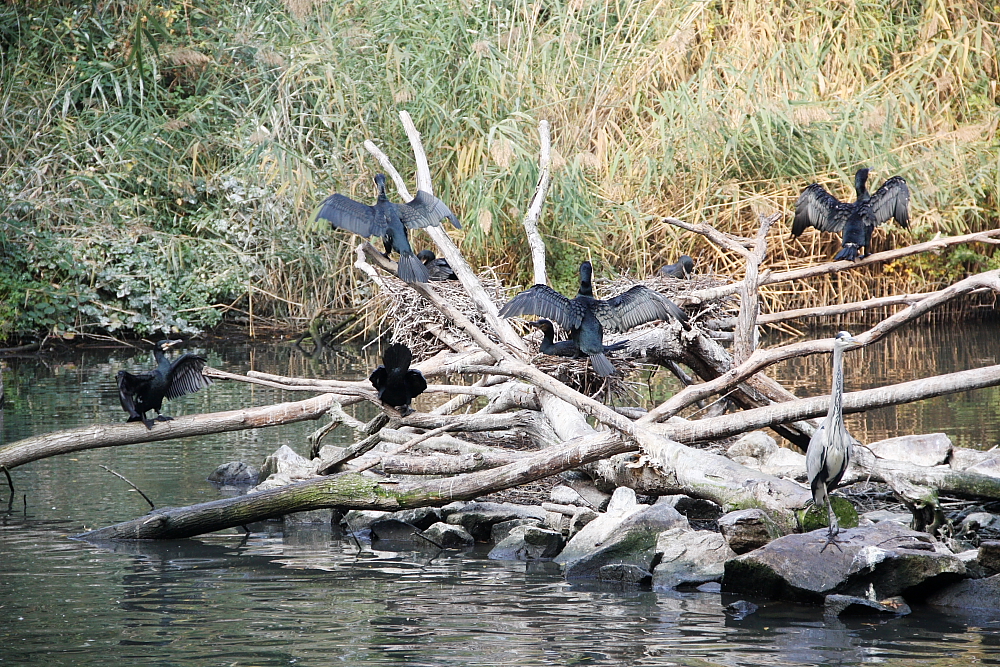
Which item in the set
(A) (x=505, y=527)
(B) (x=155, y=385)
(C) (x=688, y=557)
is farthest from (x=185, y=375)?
(C) (x=688, y=557)

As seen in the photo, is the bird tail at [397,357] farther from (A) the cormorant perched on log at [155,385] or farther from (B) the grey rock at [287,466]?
(B) the grey rock at [287,466]

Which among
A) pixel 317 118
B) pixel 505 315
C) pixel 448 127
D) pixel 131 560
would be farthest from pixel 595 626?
pixel 317 118

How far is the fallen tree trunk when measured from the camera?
5.73m

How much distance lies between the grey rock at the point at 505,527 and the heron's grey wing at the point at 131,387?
191cm

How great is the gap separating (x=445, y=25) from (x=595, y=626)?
32.2 feet

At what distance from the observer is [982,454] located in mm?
6266

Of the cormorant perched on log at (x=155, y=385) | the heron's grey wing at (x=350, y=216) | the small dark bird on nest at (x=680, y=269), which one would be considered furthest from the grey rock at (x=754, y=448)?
the cormorant perched on log at (x=155, y=385)

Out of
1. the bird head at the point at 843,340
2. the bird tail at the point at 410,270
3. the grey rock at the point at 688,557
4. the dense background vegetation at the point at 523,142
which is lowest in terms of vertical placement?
the grey rock at the point at 688,557

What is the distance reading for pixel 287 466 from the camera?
22.4 feet

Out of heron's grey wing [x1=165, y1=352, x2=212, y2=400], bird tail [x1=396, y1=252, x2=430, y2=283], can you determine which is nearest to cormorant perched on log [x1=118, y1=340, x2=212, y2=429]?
heron's grey wing [x1=165, y1=352, x2=212, y2=400]

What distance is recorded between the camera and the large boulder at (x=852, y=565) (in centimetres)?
439

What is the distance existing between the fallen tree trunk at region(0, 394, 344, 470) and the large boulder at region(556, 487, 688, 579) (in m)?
1.36

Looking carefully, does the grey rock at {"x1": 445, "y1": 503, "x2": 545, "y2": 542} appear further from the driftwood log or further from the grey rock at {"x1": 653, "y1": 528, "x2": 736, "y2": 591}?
the grey rock at {"x1": 653, "y1": 528, "x2": 736, "y2": 591}

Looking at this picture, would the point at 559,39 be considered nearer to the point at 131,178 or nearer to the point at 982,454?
the point at 131,178
